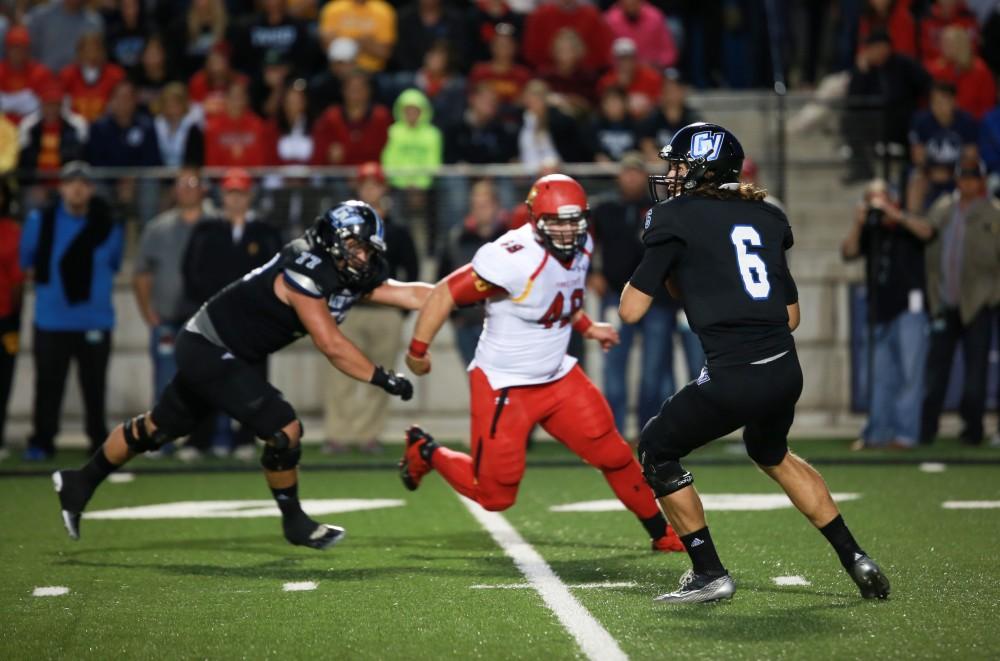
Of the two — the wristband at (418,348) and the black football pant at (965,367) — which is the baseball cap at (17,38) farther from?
the wristband at (418,348)

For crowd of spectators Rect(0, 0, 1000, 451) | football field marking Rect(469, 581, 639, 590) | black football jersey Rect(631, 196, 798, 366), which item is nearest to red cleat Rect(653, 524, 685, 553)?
football field marking Rect(469, 581, 639, 590)

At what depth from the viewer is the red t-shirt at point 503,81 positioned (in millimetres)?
14180

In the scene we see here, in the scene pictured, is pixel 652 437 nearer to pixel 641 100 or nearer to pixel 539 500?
pixel 539 500

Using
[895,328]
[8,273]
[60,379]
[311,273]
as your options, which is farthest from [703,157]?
[8,273]

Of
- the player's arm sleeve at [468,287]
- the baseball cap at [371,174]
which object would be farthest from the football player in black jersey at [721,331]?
the baseball cap at [371,174]

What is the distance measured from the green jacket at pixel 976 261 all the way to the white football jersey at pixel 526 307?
525 centimetres

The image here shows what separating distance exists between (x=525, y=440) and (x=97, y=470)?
2173mm

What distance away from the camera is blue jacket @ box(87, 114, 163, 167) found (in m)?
13.7

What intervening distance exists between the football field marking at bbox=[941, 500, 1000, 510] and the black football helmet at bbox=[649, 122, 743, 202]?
3348 millimetres

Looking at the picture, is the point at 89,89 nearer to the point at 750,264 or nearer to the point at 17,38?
the point at 17,38

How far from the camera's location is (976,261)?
11898mm

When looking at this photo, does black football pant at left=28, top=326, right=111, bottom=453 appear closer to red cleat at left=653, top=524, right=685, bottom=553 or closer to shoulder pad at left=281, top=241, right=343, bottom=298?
shoulder pad at left=281, top=241, right=343, bottom=298

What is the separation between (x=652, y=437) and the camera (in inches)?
239

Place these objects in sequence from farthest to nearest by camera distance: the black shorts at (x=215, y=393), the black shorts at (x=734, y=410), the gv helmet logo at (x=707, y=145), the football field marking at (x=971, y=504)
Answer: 1. the football field marking at (x=971, y=504)
2. the black shorts at (x=215, y=393)
3. the gv helmet logo at (x=707, y=145)
4. the black shorts at (x=734, y=410)
